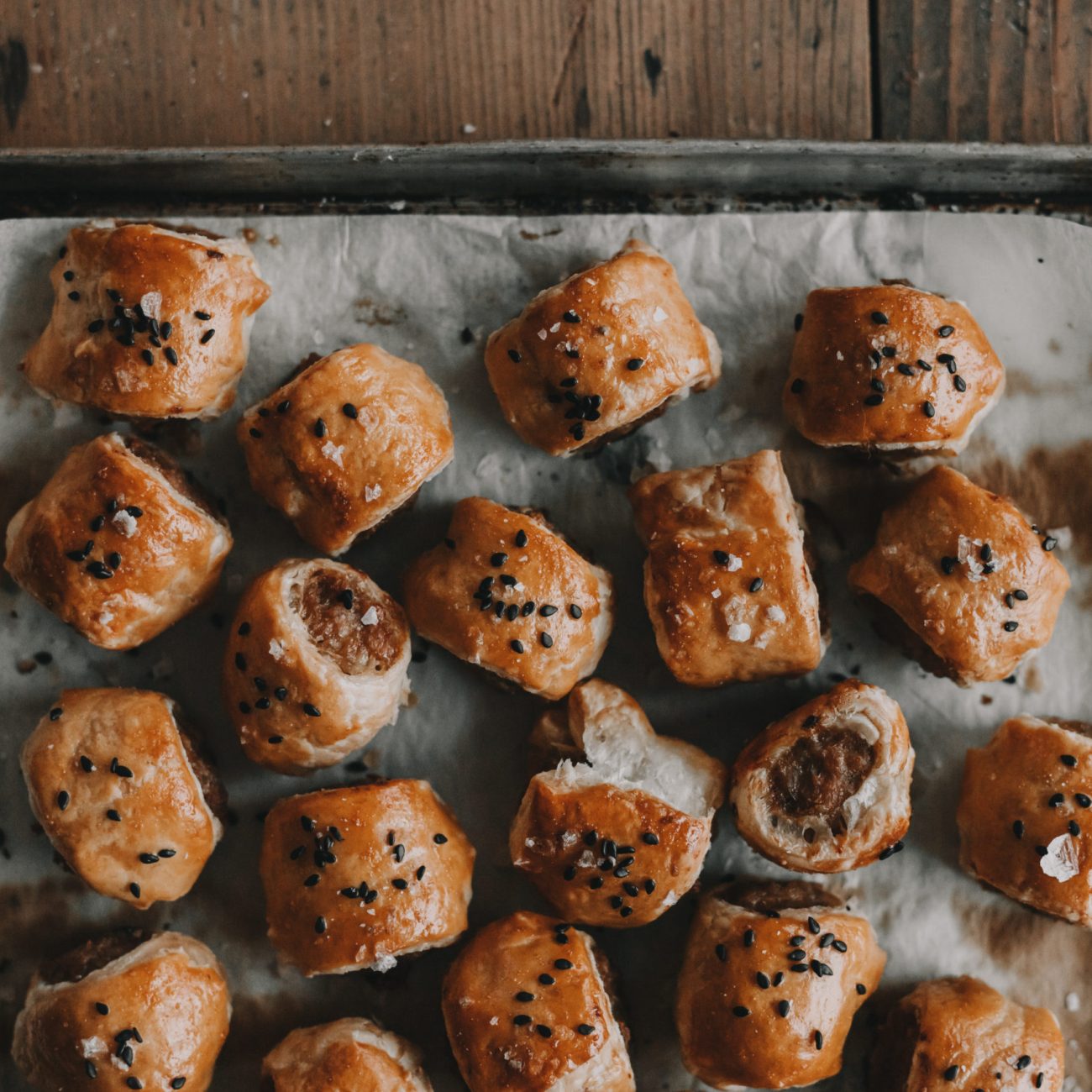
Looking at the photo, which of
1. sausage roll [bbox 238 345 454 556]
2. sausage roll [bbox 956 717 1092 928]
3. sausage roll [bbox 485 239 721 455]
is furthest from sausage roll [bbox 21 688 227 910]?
sausage roll [bbox 956 717 1092 928]

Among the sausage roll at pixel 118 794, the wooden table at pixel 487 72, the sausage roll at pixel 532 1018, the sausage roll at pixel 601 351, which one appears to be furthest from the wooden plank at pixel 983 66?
the sausage roll at pixel 118 794

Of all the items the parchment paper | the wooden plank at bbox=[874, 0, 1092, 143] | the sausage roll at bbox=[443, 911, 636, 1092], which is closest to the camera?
the sausage roll at bbox=[443, 911, 636, 1092]

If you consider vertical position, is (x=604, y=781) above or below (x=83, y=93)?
below

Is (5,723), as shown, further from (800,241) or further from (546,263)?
(800,241)

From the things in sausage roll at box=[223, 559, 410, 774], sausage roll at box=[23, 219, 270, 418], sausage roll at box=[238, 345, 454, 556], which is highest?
sausage roll at box=[23, 219, 270, 418]

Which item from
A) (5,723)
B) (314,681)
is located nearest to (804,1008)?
(314,681)

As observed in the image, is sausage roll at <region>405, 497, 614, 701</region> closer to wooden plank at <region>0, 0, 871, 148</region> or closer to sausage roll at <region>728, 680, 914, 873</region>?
sausage roll at <region>728, 680, 914, 873</region>
